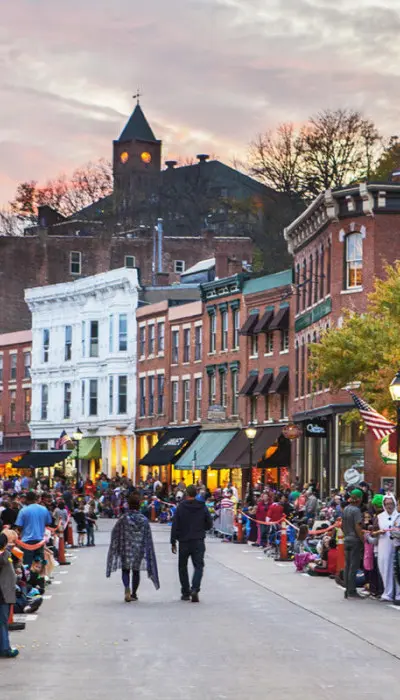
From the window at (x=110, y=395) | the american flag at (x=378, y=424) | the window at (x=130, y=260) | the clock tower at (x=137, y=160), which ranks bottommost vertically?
the american flag at (x=378, y=424)

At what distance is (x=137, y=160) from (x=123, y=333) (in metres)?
83.4

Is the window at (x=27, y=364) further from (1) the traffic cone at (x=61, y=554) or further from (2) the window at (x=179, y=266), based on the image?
(1) the traffic cone at (x=61, y=554)

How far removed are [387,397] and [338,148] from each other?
44.1 meters

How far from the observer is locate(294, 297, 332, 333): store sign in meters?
56.4

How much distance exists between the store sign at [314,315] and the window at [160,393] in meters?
19.6

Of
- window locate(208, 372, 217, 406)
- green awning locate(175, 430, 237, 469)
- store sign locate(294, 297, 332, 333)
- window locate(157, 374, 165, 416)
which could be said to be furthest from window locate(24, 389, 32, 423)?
store sign locate(294, 297, 332, 333)

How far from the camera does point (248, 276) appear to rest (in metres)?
73.4

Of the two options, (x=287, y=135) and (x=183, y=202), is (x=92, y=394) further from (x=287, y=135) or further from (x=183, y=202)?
(x=183, y=202)

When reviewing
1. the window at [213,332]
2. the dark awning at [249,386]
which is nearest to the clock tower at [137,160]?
the window at [213,332]

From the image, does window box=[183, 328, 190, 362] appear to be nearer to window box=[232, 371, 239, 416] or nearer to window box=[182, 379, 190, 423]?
window box=[182, 379, 190, 423]

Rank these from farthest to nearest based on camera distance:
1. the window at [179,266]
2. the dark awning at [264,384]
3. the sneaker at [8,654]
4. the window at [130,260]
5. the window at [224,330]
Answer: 1. the window at [130,260]
2. the window at [179,266]
3. the window at [224,330]
4. the dark awning at [264,384]
5. the sneaker at [8,654]

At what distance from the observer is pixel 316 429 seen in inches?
2154

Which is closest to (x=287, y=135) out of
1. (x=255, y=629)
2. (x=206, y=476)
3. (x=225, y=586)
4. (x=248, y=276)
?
(x=248, y=276)

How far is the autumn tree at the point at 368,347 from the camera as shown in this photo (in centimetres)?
4331
